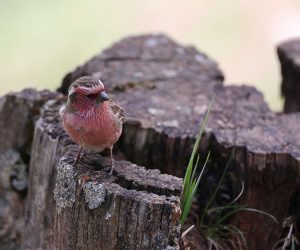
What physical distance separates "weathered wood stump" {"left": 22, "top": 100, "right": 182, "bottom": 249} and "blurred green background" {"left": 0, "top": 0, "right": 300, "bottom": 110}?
431 centimetres

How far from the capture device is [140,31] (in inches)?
328

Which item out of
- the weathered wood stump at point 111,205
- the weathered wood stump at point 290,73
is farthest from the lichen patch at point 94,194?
the weathered wood stump at point 290,73

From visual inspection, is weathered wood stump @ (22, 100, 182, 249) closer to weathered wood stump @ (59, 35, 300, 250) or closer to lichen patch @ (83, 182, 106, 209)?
lichen patch @ (83, 182, 106, 209)

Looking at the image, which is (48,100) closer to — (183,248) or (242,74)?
(183,248)

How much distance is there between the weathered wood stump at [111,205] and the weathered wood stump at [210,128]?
446 mm

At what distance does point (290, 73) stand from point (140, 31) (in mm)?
3678

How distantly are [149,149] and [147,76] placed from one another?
739 millimetres

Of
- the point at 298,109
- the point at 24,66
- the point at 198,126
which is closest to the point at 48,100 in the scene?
the point at 198,126

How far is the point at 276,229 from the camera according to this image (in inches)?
148

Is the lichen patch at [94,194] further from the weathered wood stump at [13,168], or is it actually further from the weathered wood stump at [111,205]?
the weathered wood stump at [13,168]

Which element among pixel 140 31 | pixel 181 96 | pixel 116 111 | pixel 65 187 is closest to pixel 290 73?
pixel 181 96

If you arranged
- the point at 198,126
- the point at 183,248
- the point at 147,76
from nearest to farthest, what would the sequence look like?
the point at 183,248 → the point at 198,126 → the point at 147,76

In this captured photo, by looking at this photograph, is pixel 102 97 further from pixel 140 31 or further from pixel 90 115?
pixel 140 31

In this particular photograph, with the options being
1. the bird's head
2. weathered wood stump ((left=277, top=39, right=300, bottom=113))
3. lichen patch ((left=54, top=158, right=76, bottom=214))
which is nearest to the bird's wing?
the bird's head
